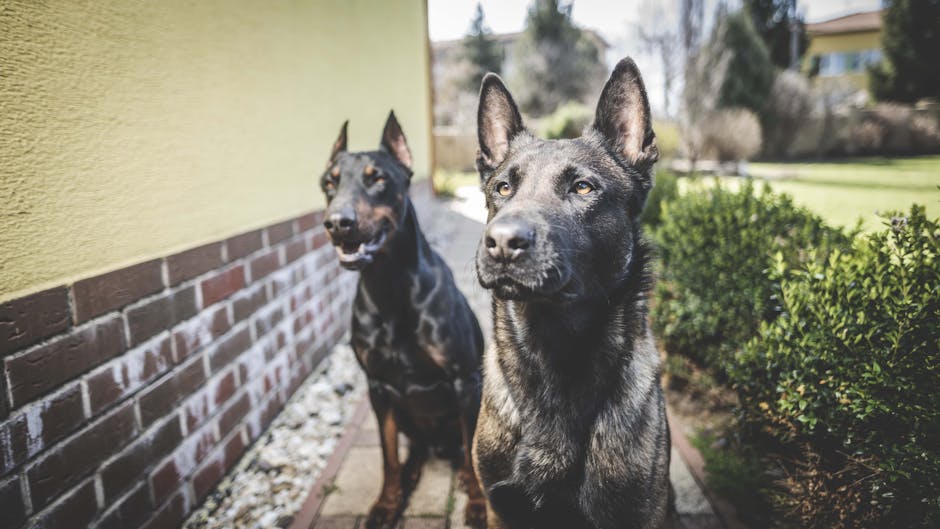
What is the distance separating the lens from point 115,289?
2000 millimetres

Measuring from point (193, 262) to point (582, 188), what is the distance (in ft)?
6.88

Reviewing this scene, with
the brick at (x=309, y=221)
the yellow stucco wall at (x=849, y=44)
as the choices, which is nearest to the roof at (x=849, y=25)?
the yellow stucco wall at (x=849, y=44)

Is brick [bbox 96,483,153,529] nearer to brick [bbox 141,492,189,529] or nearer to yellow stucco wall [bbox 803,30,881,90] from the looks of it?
brick [bbox 141,492,189,529]

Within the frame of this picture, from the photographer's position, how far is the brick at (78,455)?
167 centimetres

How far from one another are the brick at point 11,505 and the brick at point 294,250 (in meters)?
2.21

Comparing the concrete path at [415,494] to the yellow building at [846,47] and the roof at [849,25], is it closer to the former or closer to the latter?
the roof at [849,25]

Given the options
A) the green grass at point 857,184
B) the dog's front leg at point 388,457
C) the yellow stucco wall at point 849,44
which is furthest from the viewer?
the yellow stucco wall at point 849,44

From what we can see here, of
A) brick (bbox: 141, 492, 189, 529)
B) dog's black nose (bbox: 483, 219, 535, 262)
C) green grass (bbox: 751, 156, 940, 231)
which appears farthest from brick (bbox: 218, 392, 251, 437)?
green grass (bbox: 751, 156, 940, 231)

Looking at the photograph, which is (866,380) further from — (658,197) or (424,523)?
(658,197)

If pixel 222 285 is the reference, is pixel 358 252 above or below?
above

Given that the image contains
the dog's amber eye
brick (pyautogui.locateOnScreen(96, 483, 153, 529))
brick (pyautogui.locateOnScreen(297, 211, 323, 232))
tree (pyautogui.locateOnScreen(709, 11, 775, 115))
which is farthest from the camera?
tree (pyautogui.locateOnScreen(709, 11, 775, 115))

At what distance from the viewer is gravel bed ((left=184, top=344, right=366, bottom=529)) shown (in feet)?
8.31

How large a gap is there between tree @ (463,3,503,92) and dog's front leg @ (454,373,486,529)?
3438 centimetres

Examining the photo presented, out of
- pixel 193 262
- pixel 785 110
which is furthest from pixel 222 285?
pixel 785 110
